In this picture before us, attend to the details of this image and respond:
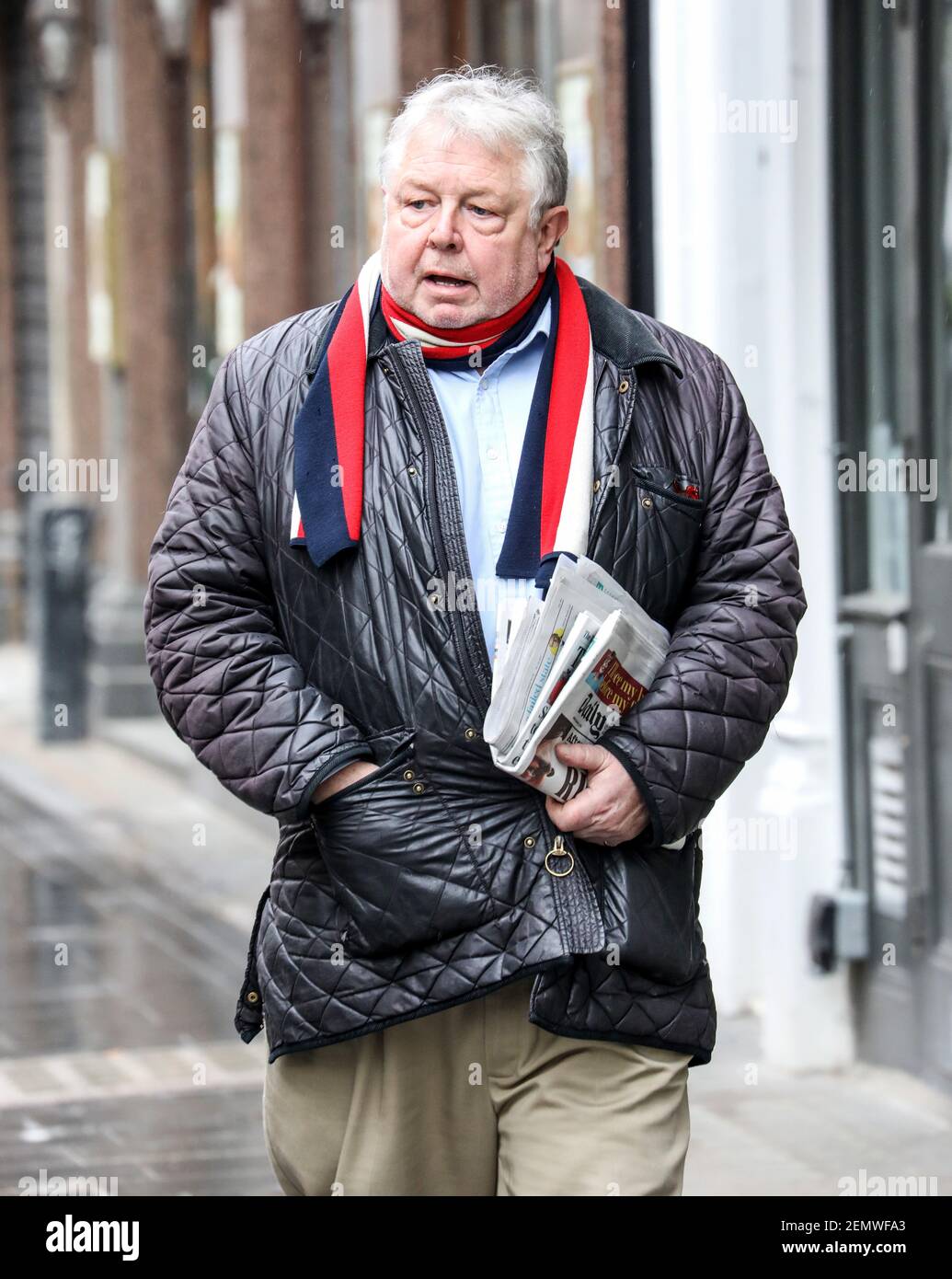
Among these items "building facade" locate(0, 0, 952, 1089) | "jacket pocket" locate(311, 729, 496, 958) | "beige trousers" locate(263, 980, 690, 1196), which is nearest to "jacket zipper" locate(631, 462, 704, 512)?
"jacket pocket" locate(311, 729, 496, 958)

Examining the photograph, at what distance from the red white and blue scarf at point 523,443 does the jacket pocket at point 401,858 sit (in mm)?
304

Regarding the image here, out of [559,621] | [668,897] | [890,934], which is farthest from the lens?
[890,934]

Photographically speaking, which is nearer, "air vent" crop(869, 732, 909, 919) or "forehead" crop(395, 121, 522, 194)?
"forehead" crop(395, 121, 522, 194)

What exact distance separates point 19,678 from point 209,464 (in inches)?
536

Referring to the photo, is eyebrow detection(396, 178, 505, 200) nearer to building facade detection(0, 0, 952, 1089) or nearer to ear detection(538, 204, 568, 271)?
ear detection(538, 204, 568, 271)

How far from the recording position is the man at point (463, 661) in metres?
2.95

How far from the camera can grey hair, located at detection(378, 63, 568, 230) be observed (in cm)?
294

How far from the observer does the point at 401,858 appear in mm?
2951

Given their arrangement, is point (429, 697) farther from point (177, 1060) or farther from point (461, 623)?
point (177, 1060)

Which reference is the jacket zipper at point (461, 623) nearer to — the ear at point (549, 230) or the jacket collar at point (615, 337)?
the jacket collar at point (615, 337)

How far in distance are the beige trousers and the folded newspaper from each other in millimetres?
353

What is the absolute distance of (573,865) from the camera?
9.76ft
